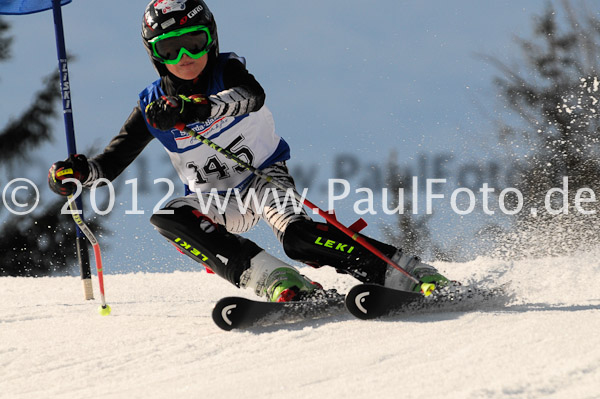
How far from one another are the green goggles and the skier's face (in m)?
0.03

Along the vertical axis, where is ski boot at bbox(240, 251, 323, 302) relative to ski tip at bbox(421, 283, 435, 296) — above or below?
above

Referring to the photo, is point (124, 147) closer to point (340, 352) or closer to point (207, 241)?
point (207, 241)

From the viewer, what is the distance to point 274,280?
3264 millimetres

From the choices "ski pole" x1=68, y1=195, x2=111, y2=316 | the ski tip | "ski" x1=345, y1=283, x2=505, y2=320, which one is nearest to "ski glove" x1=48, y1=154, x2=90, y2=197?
"ski pole" x1=68, y1=195, x2=111, y2=316

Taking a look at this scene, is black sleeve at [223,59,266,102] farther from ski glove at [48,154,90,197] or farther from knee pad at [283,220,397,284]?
ski glove at [48,154,90,197]

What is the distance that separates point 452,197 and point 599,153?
4427 millimetres

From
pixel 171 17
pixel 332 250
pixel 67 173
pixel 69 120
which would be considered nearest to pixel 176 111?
pixel 171 17

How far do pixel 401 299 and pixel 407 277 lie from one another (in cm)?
28

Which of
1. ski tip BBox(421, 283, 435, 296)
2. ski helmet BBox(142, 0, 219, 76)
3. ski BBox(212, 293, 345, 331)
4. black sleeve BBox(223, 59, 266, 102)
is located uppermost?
ski helmet BBox(142, 0, 219, 76)

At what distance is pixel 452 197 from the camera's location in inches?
→ 263

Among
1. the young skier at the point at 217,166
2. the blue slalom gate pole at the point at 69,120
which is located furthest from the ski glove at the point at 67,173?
the blue slalom gate pole at the point at 69,120

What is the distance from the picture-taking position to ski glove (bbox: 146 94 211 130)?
3.19m

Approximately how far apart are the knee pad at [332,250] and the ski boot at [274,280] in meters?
0.12

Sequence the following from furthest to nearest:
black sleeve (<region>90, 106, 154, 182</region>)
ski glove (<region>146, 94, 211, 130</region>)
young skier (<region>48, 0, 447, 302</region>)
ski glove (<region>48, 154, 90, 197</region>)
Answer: black sleeve (<region>90, 106, 154, 182</region>)
ski glove (<region>48, 154, 90, 197</region>)
young skier (<region>48, 0, 447, 302</region>)
ski glove (<region>146, 94, 211, 130</region>)
